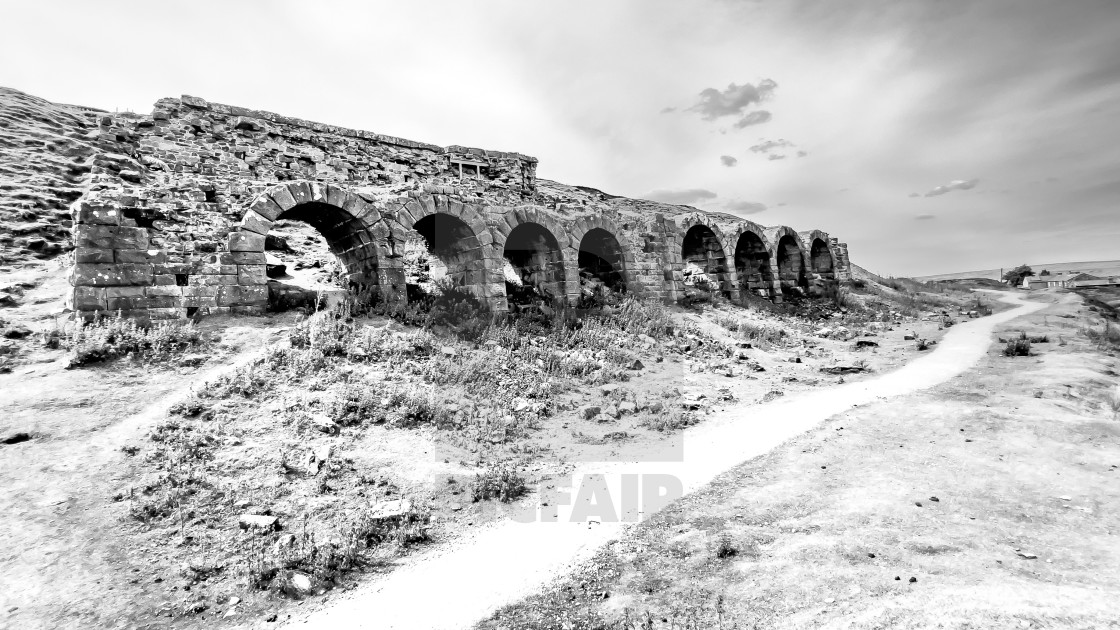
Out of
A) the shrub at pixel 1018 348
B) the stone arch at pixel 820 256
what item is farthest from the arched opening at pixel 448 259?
the stone arch at pixel 820 256

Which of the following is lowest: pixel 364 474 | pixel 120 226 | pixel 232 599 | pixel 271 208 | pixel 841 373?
pixel 232 599

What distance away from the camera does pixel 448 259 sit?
1409cm

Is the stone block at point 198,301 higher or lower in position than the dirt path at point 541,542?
higher

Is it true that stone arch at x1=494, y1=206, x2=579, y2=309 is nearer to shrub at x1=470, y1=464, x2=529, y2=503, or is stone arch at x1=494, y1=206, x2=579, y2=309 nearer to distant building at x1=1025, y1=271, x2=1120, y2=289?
shrub at x1=470, y1=464, x2=529, y2=503

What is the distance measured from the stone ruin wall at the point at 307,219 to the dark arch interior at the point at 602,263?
112 millimetres

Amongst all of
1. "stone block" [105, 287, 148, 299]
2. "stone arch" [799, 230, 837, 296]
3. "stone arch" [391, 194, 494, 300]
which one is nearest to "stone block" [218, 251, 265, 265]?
"stone block" [105, 287, 148, 299]

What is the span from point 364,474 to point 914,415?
8280mm

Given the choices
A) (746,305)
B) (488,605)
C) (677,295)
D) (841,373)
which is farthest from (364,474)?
(746,305)

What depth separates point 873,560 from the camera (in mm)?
3812

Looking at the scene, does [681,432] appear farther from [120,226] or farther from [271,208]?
[120,226]

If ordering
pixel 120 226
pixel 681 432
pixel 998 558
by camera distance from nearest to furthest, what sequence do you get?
pixel 998 558, pixel 681 432, pixel 120 226

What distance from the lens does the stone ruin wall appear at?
9.27 m

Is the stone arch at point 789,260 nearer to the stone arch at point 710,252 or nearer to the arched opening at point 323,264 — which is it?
the stone arch at point 710,252

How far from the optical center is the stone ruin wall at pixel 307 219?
30.4 ft
